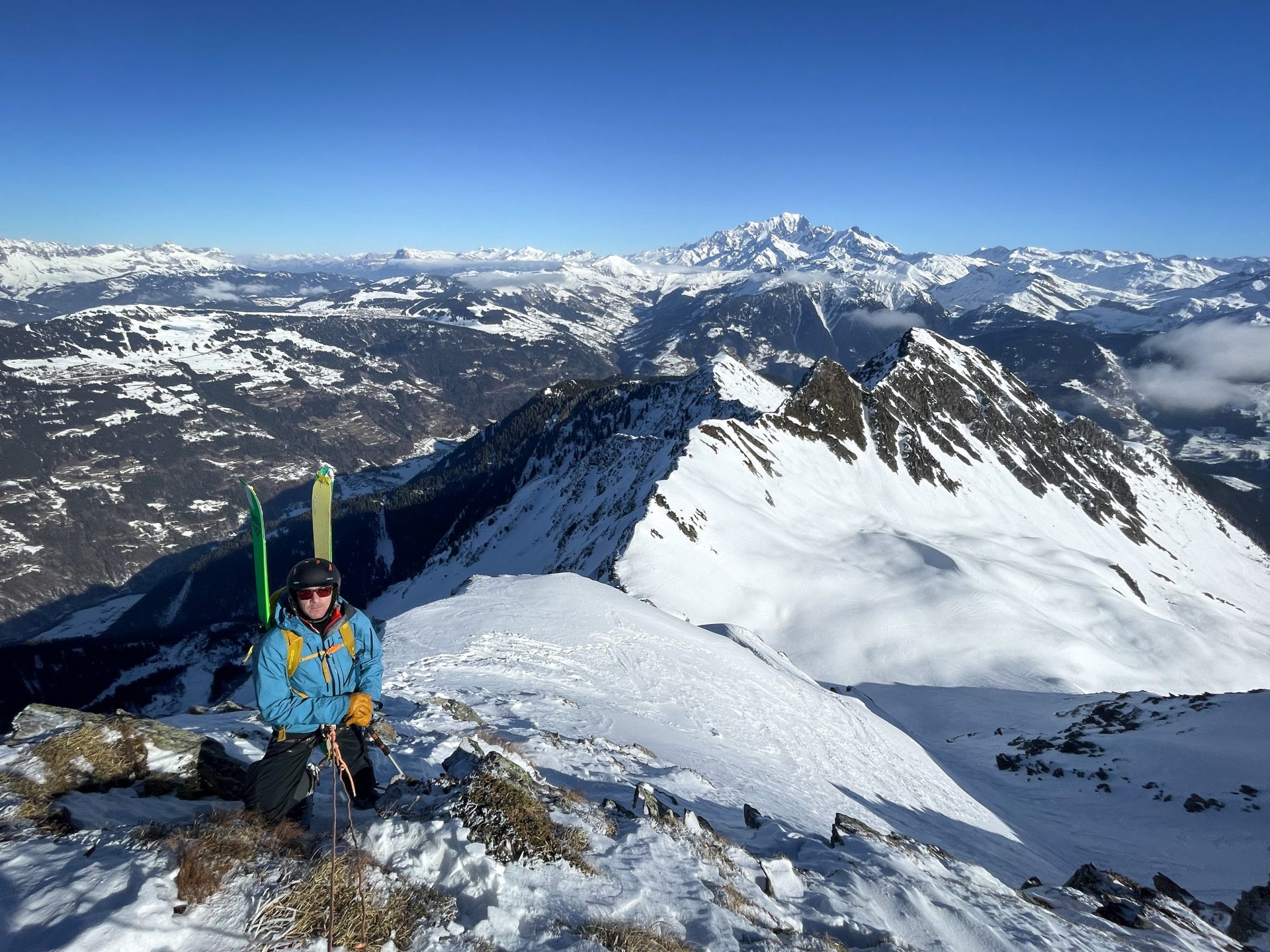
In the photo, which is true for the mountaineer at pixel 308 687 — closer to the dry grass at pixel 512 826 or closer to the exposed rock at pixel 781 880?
the dry grass at pixel 512 826

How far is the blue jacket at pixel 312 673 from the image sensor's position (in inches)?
277

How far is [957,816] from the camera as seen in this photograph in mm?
19875

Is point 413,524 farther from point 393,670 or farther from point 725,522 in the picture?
point 393,670

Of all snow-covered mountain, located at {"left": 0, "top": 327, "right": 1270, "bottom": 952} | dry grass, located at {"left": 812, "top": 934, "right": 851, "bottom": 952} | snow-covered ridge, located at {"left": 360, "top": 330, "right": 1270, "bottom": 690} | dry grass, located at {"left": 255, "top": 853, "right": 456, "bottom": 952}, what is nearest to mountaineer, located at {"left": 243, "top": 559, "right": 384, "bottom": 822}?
snow-covered mountain, located at {"left": 0, "top": 327, "right": 1270, "bottom": 952}

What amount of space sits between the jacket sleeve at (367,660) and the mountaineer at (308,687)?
11 millimetres

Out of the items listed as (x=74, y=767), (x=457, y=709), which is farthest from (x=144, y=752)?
(x=457, y=709)

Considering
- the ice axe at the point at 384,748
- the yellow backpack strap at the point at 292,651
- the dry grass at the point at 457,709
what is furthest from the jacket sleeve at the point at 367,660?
the dry grass at the point at 457,709

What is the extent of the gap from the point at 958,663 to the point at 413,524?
568 feet

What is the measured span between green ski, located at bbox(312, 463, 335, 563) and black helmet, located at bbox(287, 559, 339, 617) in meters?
1.00

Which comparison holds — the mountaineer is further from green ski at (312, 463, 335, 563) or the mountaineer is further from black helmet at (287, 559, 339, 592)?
green ski at (312, 463, 335, 563)

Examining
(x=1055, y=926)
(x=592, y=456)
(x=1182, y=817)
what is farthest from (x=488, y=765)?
(x=592, y=456)

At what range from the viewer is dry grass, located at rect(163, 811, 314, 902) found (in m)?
5.18

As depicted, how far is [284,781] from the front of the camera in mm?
6973

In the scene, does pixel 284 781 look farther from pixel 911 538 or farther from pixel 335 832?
pixel 911 538
